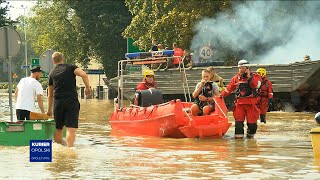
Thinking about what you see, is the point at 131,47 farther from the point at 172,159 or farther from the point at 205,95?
the point at 172,159

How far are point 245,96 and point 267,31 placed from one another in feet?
72.3

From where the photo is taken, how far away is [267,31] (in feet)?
130

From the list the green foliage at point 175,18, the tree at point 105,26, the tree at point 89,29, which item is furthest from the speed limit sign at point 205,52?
the tree at point 105,26

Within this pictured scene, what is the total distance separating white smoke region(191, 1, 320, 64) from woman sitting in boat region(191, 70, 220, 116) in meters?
18.9

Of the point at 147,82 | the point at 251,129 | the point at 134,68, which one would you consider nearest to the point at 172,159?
the point at 251,129

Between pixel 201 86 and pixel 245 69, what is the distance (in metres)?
0.97

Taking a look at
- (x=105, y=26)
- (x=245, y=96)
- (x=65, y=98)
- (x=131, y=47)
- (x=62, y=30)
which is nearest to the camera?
(x=65, y=98)

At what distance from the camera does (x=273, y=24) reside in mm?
39125

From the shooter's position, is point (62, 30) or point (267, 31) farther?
point (62, 30)

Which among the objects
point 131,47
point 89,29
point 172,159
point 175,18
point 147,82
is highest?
point 89,29

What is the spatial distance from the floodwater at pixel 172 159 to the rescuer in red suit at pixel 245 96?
38 centimetres

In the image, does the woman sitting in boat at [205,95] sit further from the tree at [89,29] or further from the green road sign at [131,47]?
the tree at [89,29]

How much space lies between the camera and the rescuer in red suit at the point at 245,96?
58.7 ft

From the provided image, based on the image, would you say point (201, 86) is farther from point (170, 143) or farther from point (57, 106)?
point (57, 106)
